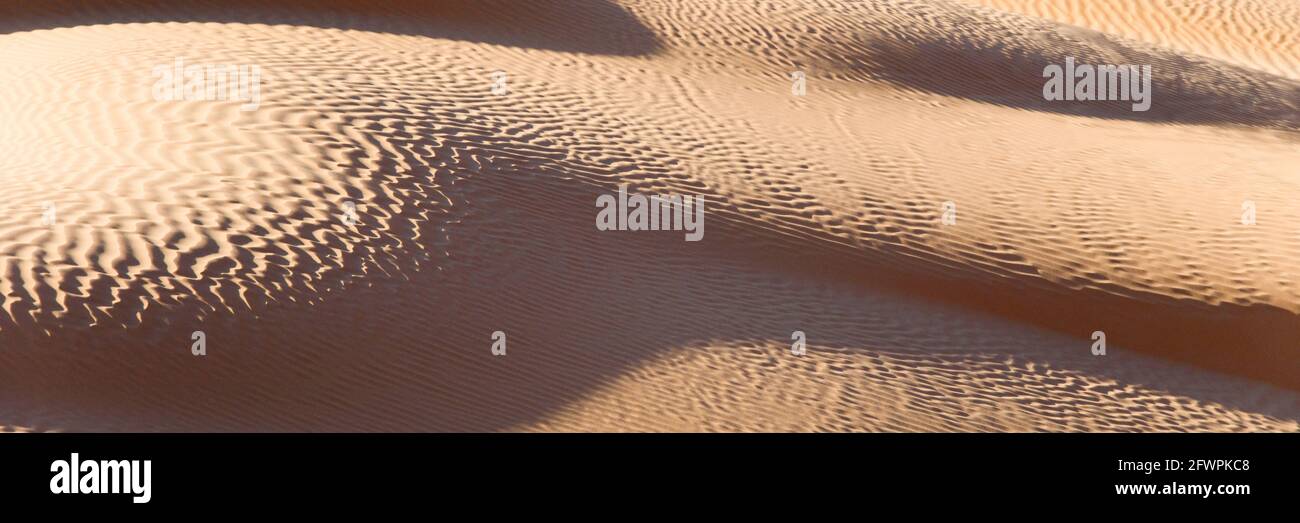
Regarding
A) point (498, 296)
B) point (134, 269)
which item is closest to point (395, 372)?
point (498, 296)

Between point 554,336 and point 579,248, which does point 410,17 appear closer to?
point 579,248

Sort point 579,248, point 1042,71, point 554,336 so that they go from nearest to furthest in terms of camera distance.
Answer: point 554,336 < point 579,248 < point 1042,71

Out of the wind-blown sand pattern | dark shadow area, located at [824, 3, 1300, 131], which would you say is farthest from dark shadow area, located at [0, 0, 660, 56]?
dark shadow area, located at [824, 3, 1300, 131]

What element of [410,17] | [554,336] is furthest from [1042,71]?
[554,336]

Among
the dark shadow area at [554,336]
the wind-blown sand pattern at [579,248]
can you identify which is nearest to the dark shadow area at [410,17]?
the wind-blown sand pattern at [579,248]

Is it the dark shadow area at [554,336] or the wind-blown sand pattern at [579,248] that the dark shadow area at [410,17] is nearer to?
the wind-blown sand pattern at [579,248]

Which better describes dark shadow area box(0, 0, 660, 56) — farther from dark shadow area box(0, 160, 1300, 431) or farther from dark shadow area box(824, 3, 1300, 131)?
dark shadow area box(0, 160, 1300, 431)
